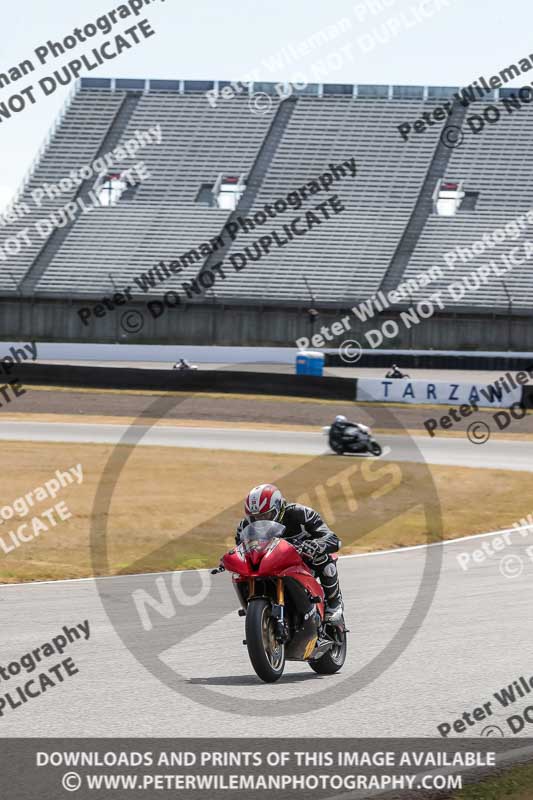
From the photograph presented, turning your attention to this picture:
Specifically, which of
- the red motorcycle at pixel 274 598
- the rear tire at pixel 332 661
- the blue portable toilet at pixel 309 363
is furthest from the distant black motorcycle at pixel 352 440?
the red motorcycle at pixel 274 598

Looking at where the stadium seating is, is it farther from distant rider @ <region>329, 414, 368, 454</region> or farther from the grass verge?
the grass verge

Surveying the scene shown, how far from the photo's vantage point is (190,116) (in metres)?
62.9

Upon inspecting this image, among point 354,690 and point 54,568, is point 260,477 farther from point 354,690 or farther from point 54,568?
point 354,690

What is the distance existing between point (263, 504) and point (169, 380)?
1176 inches

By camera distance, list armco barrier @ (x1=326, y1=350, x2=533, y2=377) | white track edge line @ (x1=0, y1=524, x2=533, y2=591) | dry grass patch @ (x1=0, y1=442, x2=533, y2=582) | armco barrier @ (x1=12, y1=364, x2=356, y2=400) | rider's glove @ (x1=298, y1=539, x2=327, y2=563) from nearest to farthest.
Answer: rider's glove @ (x1=298, y1=539, x2=327, y2=563) → white track edge line @ (x1=0, y1=524, x2=533, y2=591) → dry grass patch @ (x1=0, y1=442, x2=533, y2=582) → armco barrier @ (x1=12, y1=364, x2=356, y2=400) → armco barrier @ (x1=326, y1=350, x2=533, y2=377)

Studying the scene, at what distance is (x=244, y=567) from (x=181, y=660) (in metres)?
1.40

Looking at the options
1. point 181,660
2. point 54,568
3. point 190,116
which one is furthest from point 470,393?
point 190,116

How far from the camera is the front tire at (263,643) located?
698 cm

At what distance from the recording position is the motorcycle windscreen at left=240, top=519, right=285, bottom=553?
7.20 metres

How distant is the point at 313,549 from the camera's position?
7.66 meters

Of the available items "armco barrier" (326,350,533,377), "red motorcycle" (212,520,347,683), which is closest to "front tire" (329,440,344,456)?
"armco barrier" (326,350,533,377)

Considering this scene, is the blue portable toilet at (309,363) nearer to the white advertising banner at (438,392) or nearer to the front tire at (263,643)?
the white advertising banner at (438,392)

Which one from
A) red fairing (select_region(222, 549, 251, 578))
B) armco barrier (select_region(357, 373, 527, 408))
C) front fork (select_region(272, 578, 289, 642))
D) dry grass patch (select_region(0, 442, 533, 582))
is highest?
armco barrier (select_region(357, 373, 527, 408))

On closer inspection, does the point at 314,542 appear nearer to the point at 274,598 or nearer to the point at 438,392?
the point at 274,598
